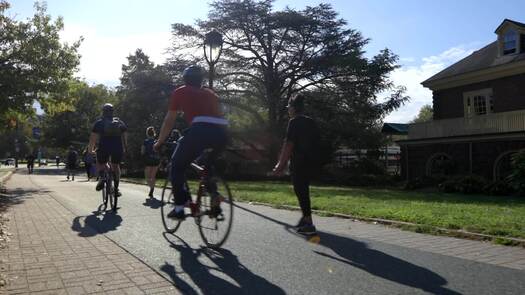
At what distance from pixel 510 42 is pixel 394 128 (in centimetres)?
1111

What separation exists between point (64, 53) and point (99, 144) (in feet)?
52.6

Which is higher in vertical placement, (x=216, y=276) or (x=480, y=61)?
(x=480, y=61)

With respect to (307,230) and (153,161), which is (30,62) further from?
(307,230)

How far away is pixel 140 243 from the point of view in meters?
6.61

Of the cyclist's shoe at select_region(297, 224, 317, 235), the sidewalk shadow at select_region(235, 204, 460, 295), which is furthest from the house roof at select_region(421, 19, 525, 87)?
the sidewalk shadow at select_region(235, 204, 460, 295)

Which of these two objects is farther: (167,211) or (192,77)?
(167,211)

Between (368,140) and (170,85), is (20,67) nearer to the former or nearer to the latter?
(170,85)

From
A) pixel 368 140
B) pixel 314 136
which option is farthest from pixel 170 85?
pixel 314 136

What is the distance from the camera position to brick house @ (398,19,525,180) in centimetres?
2503

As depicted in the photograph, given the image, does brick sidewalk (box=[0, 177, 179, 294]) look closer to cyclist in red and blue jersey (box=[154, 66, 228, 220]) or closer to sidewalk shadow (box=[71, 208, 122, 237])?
sidewalk shadow (box=[71, 208, 122, 237])

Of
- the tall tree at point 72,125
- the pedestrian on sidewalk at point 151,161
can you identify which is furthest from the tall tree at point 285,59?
the tall tree at point 72,125

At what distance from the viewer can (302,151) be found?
7.26 metres

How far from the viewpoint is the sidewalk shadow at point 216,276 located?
461 cm

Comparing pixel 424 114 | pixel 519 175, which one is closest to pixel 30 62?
pixel 519 175
